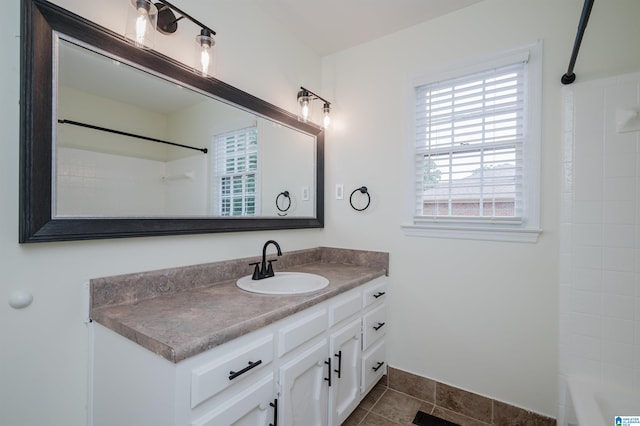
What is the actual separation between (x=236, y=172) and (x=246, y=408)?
1.17 m

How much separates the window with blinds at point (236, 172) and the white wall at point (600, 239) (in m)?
1.76

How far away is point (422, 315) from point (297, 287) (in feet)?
3.02

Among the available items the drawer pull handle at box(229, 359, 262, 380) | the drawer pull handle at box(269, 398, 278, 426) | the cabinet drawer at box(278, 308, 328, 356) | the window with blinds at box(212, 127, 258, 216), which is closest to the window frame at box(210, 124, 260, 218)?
the window with blinds at box(212, 127, 258, 216)

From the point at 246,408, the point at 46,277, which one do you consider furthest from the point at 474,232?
the point at 46,277

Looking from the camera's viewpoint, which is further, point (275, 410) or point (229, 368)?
point (275, 410)

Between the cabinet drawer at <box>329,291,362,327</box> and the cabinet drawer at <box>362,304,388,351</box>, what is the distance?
0.15 m

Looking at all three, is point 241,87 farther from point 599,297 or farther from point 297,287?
point 599,297

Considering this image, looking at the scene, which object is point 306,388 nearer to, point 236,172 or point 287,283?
point 287,283

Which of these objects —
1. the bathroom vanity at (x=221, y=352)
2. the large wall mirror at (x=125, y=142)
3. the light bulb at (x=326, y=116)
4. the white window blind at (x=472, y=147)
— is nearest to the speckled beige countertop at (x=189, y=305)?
the bathroom vanity at (x=221, y=352)

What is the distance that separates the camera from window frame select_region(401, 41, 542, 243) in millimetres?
1639

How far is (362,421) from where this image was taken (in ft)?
5.81

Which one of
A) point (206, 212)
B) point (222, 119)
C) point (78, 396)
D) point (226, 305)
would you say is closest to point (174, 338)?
point (226, 305)

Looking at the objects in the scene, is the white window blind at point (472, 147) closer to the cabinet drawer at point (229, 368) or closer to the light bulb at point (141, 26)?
the cabinet drawer at point (229, 368)

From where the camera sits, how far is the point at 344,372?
1659 mm
